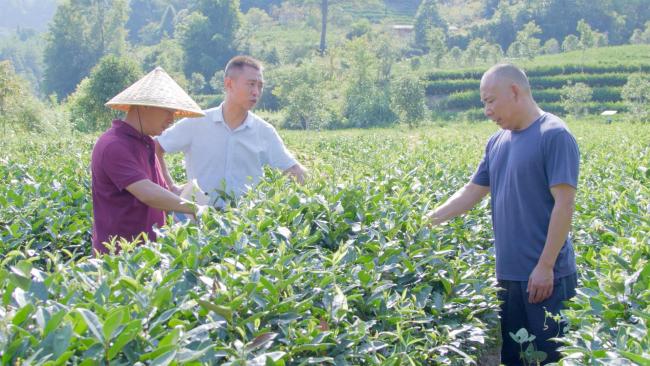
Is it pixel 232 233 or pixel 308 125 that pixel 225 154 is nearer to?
pixel 232 233

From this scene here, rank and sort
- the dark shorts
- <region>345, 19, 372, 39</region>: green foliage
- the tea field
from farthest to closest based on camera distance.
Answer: <region>345, 19, 372, 39</region>: green foliage, the dark shorts, the tea field

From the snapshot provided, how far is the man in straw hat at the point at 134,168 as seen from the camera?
3422mm

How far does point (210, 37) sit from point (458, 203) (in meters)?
76.3

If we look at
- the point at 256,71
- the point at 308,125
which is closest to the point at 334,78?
the point at 308,125

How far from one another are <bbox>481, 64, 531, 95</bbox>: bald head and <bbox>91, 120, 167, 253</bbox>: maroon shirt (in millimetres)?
1726

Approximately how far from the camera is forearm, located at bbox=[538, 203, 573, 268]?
308 centimetres

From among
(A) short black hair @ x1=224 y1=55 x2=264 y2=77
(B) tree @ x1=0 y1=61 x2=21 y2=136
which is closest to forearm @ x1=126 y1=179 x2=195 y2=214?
(A) short black hair @ x1=224 y1=55 x2=264 y2=77

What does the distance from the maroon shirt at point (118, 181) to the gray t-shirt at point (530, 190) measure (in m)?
1.75

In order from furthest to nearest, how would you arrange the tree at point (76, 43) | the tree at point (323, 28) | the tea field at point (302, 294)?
the tree at point (323, 28)
the tree at point (76, 43)
the tea field at point (302, 294)

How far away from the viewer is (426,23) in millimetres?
84312

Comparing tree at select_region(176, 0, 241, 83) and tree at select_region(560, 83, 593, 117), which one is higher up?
tree at select_region(176, 0, 241, 83)

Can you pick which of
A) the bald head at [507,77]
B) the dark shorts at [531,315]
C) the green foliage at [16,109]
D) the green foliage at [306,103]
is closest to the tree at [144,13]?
the green foliage at [306,103]

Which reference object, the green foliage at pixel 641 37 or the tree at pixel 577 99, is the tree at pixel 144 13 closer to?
the green foliage at pixel 641 37

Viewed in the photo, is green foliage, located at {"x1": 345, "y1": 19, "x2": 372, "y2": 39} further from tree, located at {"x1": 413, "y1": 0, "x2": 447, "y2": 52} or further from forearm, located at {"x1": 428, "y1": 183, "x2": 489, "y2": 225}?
forearm, located at {"x1": 428, "y1": 183, "x2": 489, "y2": 225}
